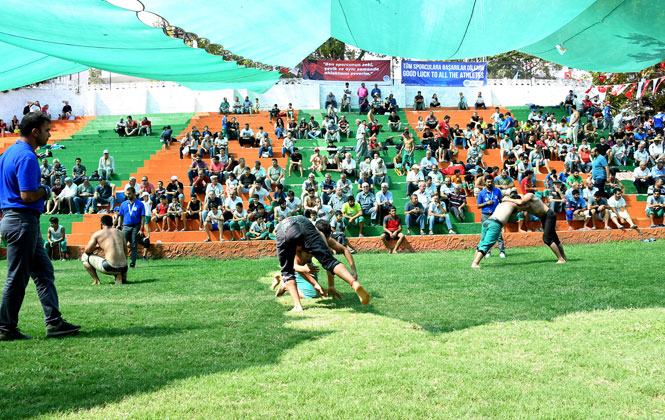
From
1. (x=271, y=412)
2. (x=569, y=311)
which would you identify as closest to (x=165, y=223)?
(x=569, y=311)

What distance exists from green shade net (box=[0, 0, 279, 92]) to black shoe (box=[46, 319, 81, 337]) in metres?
3.03

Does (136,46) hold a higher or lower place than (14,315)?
higher

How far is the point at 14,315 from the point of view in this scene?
5.28 meters

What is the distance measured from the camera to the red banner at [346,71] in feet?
107

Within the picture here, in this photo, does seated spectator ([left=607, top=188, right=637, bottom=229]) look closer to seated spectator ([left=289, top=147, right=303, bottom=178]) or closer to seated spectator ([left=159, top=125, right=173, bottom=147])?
seated spectator ([left=289, top=147, right=303, bottom=178])

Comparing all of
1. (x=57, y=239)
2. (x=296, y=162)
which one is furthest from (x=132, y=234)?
(x=296, y=162)

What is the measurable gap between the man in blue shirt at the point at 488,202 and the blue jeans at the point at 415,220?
236 centimetres

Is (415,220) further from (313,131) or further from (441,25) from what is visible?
(441,25)

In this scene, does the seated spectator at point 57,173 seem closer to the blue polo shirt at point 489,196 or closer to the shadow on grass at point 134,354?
the blue polo shirt at point 489,196

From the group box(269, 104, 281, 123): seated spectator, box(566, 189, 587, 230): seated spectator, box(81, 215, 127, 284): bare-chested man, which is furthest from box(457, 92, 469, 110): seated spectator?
box(81, 215, 127, 284): bare-chested man

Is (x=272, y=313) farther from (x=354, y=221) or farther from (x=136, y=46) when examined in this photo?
(x=354, y=221)

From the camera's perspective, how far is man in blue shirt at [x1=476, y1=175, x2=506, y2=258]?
43.1 feet

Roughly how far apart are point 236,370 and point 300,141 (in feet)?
69.0

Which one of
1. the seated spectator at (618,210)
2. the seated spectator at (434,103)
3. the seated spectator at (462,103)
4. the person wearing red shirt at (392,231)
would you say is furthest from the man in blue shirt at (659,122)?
the person wearing red shirt at (392,231)
